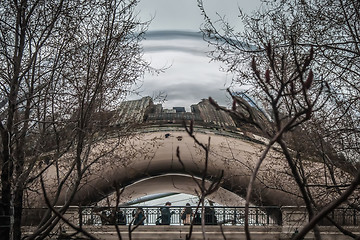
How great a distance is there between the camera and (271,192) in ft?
41.3

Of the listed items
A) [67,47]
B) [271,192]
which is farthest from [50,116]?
[271,192]

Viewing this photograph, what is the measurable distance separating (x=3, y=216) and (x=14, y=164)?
68cm

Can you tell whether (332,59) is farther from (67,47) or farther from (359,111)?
(67,47)

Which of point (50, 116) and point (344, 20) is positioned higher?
point (344, 20)

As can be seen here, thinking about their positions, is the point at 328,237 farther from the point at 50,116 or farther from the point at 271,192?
the point at 50,116

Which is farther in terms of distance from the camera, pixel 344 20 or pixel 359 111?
pixel 359 111

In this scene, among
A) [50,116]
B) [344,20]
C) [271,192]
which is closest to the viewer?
[344,20]

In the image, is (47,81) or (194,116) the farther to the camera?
(194,116)

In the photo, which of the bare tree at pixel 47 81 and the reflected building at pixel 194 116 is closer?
the bare tree at pixel 47 81

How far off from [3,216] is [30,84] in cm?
198

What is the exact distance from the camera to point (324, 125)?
25.3 feet

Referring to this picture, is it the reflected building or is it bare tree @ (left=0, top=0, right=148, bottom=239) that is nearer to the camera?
bare tree @ (left=0, top=0, right=148, bottom=239)

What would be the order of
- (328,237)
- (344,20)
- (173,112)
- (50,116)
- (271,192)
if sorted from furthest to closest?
(173,112), (271,192), (328,237), (50,116), (344,20)

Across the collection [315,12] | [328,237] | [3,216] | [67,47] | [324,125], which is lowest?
[328,237]
